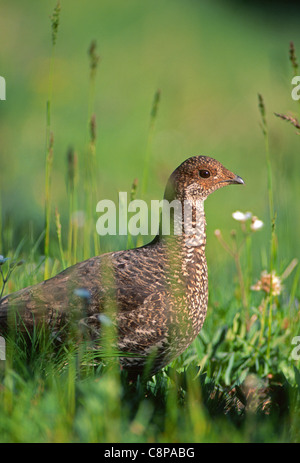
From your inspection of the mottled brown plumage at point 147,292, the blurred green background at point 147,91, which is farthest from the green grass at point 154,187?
the mottled brown plumage at point 147,292

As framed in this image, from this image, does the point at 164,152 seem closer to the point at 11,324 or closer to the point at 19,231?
the point at 19,231

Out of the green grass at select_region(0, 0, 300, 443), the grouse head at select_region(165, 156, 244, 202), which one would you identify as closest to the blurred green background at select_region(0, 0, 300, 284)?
the green grass at select_region(0, 0, 300, 443)

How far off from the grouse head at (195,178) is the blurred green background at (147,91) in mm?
2861

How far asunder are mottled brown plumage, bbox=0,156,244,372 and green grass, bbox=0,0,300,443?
5.1 inches

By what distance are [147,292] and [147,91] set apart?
7.15 m

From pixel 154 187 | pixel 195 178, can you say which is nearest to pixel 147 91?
pixel 154 187

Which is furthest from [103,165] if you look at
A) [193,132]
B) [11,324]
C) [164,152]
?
[11,324]

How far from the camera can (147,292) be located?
307 centimetres

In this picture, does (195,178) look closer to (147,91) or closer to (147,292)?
(147,292)

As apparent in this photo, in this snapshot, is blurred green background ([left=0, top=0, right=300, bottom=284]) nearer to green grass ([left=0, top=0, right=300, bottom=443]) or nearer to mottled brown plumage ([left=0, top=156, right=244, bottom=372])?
green grass ([left=0, top=0, right=300, bottom=443])

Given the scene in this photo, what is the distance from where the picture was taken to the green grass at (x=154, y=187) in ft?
8.61

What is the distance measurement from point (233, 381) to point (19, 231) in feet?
8.35

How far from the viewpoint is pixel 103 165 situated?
321 inches

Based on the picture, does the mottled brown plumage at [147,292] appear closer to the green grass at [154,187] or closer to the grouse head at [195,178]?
the grouse head at [195,178]
